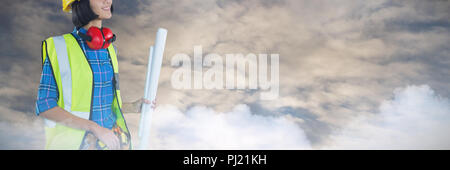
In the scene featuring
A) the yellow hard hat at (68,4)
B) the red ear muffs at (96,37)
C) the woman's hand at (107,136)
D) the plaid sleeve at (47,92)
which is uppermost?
the yellow hard hat at (68,4)

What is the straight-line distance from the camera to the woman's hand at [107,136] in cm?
170

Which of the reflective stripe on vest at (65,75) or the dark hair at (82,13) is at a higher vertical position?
the dark hair at (82,13)

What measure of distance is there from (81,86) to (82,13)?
0.44 meters

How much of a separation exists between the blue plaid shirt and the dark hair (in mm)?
61

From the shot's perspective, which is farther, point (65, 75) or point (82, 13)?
point (82, 13)

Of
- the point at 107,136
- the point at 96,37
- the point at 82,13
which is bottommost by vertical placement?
the point at 107,136

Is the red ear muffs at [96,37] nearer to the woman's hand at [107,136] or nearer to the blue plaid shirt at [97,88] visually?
the blue plaid shirt at [97,88]

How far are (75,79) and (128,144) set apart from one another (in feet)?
1.67

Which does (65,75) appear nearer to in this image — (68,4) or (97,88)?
(97,88)

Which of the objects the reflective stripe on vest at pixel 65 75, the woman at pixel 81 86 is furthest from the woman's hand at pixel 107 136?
the reflective stripe on vest at pixel 65 75

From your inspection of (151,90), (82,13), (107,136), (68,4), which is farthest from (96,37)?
(107,136)

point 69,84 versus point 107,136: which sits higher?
point 69,84

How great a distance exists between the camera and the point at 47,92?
5.35 feet

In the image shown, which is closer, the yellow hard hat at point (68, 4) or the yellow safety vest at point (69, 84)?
the yellow safety vest at point (69, 84)
